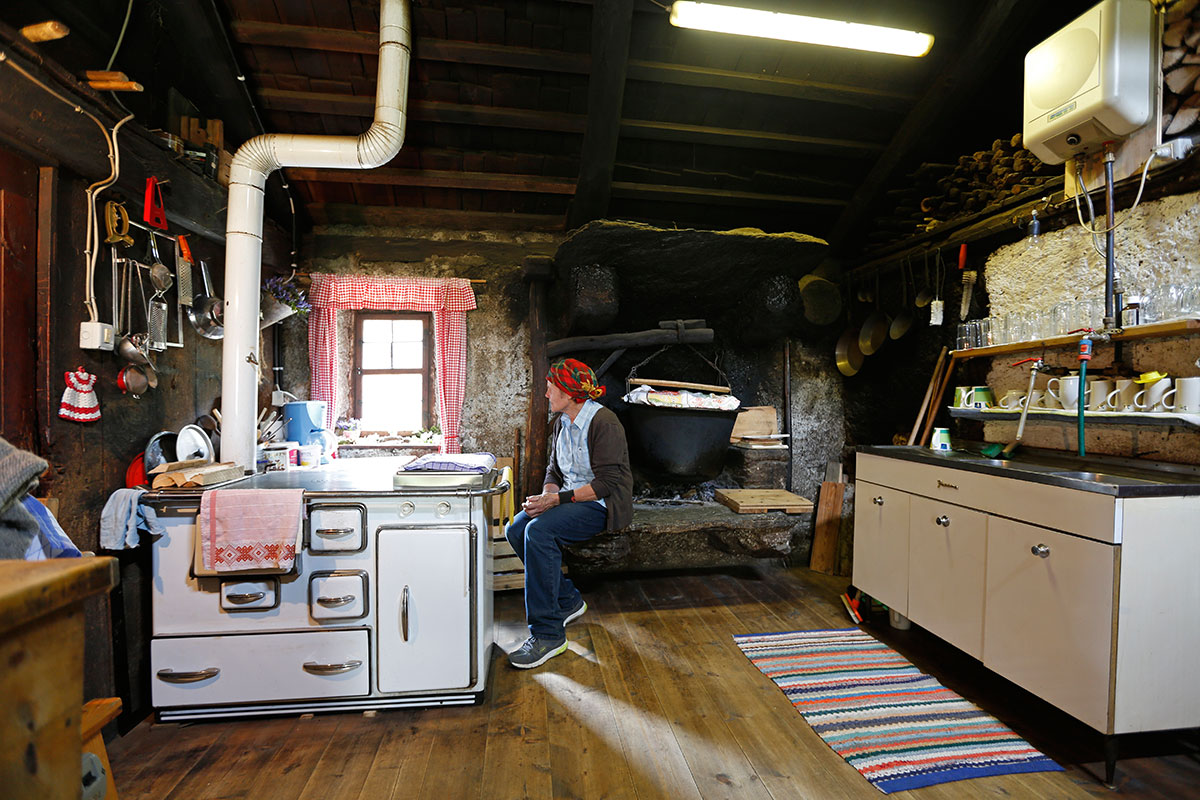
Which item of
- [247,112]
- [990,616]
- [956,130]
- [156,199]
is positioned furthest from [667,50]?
[990,616]

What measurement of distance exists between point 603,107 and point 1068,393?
9.67 feet

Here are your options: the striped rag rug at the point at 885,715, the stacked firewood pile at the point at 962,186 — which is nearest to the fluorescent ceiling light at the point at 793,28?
the stacked firewood pile at the point at 962,186

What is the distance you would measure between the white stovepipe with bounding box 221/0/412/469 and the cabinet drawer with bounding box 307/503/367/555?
78 cm

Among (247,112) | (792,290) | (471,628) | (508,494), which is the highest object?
(247,112)

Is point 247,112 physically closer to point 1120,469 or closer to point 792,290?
point 792,290

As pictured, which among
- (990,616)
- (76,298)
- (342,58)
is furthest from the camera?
(342,58)

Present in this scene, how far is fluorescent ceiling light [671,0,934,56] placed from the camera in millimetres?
2773

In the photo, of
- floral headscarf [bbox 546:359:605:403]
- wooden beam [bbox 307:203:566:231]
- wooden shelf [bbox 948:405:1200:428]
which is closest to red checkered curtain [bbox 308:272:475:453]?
wooden beam [bbox 307:203:566:231]

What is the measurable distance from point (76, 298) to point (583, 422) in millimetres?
2209

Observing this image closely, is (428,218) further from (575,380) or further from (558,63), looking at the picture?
(575,380)

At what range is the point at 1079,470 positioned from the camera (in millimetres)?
2588

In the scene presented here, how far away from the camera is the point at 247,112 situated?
342 cm

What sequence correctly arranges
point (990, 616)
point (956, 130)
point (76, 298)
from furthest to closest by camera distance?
point (956, 130) → point (990, 616) → point (76, 298)

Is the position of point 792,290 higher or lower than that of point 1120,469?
higher
